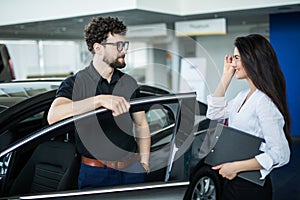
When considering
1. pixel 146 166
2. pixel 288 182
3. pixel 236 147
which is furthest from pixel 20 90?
pixel 288 182

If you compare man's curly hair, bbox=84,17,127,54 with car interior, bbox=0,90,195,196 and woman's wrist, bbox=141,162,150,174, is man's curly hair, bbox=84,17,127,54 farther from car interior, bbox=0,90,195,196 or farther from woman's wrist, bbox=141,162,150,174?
woman's wrist, bbox=141,162,150,174

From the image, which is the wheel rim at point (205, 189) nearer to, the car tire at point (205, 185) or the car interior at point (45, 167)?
the car tire at point (205, 185)

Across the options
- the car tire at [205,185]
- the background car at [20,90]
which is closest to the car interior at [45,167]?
the background car at [20,90]

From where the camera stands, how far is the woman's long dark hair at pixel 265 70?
5.35 ft

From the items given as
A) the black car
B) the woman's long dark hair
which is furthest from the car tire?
the woman's long dark hair

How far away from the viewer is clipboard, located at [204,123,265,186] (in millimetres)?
1681

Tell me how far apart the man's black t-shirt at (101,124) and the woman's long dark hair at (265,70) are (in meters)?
0.62

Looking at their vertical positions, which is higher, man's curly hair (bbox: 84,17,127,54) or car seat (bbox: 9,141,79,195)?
man's curly hair (bbox: 84,17,127,54)

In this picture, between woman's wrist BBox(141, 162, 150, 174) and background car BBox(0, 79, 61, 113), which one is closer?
woman's wrist BBox(141, 162, 150, 174)

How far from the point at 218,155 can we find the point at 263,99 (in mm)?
409

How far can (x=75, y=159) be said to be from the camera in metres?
2.12

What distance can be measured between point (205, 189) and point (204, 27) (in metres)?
3.99

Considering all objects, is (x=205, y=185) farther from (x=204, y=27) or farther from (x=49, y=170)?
(x=204, y=27)

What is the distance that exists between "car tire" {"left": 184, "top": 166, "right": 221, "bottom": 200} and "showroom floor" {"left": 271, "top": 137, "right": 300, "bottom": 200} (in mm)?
1046
